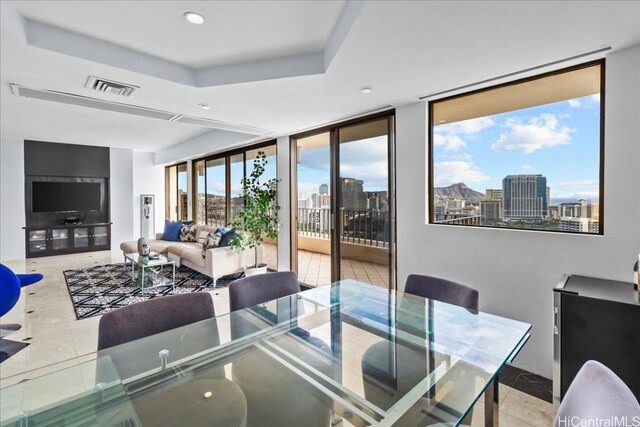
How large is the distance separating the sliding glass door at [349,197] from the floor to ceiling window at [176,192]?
4647mm

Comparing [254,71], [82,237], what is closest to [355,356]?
[254,71]

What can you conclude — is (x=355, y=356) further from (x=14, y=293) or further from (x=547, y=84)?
(x=14, y=293)

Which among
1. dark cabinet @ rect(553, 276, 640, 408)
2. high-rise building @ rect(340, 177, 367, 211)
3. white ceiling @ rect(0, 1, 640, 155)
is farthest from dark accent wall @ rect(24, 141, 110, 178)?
dark cabinet @ rect(553, 276, 640, 408)

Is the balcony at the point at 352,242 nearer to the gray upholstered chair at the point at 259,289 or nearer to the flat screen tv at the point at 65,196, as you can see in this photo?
the gray upholstered chair at the point at 259,289

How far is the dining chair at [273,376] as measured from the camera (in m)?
1.16

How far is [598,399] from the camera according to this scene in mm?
800

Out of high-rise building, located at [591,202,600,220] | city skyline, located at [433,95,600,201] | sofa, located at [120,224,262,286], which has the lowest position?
sofa, located at [120,224,262,286]

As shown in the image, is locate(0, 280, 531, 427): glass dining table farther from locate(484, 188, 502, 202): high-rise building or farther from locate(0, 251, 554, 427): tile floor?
locate(484, 188, 502, 202): high-rise building

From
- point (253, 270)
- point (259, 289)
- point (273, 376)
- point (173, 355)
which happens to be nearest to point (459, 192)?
point (259, 289)

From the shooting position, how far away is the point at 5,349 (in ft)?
9.46

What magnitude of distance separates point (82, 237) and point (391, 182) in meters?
7.56

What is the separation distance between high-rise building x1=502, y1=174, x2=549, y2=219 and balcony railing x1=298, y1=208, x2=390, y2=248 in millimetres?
1287

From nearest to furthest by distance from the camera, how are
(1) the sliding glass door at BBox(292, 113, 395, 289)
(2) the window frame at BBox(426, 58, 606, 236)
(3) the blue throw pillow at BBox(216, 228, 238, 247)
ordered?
(2) the window frame at BBox(426, 58, 606, 236) → (1) the sliding glass door at BBox(292, 113, 395, 289) → (3) the blue throw pillow at BBox(216, 228, 238, 247)

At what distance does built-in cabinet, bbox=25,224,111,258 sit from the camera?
6977mm
